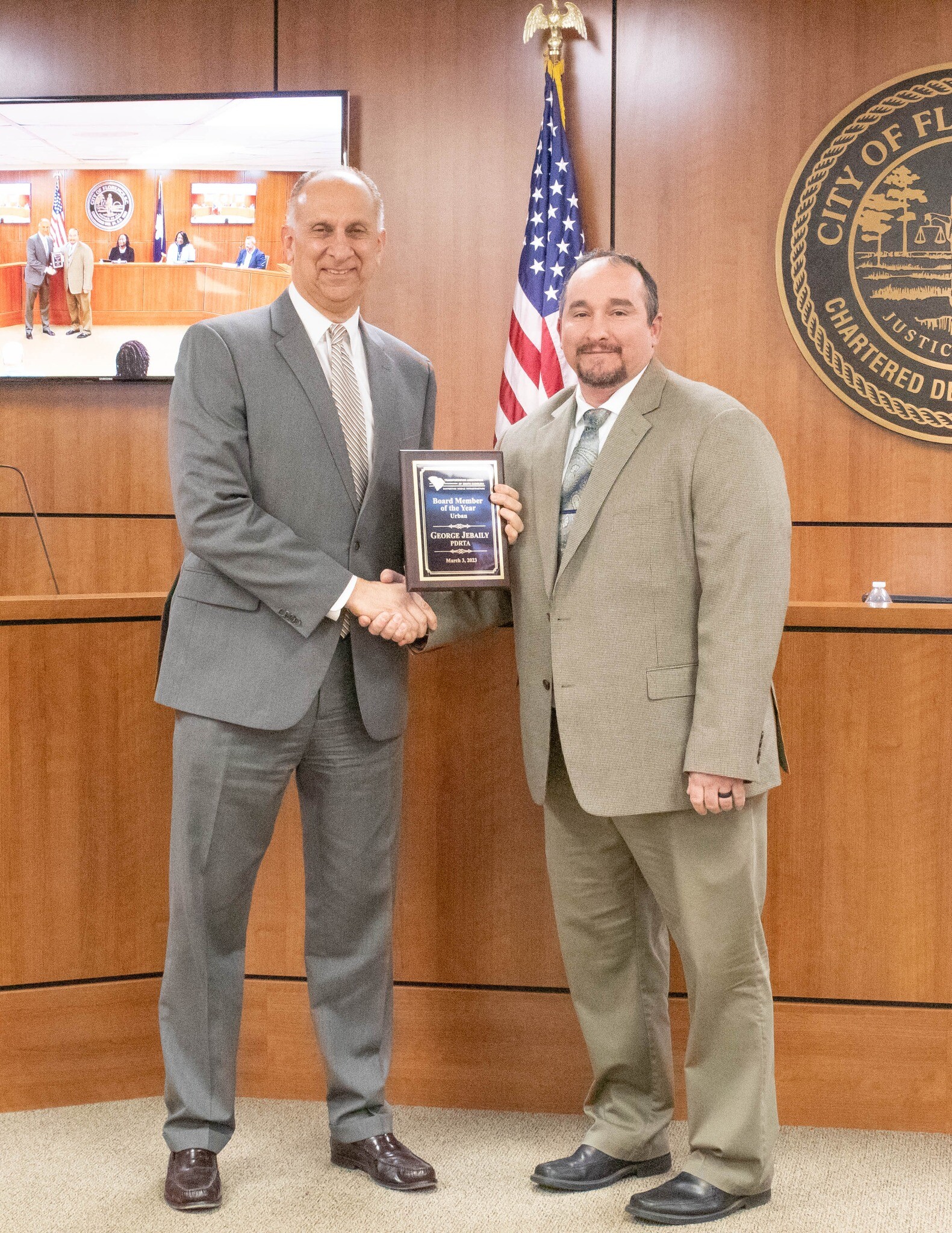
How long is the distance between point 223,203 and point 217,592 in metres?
2.84

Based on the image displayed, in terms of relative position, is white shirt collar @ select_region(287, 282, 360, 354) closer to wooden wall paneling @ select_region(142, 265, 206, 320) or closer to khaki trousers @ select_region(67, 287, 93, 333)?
wooden wall paneling @ select_region(142, 265, 206, 320)

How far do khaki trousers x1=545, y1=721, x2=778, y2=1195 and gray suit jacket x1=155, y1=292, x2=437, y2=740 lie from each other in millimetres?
517

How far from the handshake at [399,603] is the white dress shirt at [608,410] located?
0.13 metres

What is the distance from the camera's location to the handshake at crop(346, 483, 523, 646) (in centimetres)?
216

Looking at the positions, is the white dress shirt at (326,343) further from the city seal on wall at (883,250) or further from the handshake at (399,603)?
the city seal on wall at (883,250)

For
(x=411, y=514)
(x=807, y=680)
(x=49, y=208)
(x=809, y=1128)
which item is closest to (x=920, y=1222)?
(x=809, y=1128)

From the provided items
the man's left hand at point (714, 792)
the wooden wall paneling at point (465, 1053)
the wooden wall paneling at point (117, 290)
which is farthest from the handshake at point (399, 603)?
the wooden wall paneling at point (117, 290)

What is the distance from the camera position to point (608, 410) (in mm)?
2189

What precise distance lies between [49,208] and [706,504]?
11.7 feet

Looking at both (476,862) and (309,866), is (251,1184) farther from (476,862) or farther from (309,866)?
(476,862)

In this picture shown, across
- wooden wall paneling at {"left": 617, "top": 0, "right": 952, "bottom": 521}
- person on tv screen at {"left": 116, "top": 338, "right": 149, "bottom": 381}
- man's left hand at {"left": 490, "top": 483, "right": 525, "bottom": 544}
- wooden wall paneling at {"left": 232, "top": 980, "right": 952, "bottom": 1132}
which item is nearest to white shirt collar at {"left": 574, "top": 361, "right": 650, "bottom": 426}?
man's left hand at {"left": 490, "top": 483, "right": 525, "bottom": 544}

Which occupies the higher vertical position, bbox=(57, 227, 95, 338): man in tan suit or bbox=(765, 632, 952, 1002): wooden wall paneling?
bbox=(57, 227, 95, 338): man in tan suit

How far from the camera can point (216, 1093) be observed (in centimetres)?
226

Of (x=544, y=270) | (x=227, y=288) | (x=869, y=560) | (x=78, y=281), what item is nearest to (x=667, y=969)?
(x=869, y=560)
